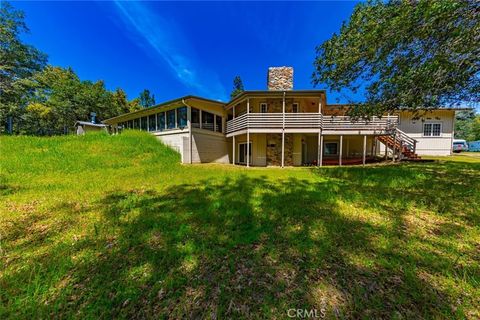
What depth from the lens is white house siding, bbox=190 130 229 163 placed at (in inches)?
546

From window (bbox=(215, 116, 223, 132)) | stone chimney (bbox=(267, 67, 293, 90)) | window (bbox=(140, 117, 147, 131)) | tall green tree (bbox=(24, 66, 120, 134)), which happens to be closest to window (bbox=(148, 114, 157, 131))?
window (bbox=(140, 117, 147, 131))

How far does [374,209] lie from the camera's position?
429cm

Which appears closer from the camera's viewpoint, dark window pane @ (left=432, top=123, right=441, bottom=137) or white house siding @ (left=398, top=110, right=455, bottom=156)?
white house siding @ (left=398, top=110, right=455, bottom=156)

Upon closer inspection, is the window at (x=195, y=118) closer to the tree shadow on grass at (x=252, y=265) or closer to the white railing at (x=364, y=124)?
the white railing at (x=364, y=124)

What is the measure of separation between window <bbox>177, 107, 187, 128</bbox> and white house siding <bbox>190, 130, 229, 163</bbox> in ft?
3.91

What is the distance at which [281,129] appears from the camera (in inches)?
520

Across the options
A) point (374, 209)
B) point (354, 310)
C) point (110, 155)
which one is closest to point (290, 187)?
point (374, 209)

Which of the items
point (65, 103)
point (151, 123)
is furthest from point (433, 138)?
point (65, 103)

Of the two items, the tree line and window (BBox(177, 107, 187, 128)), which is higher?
the tree line

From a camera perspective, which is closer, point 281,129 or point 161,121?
point 281,129

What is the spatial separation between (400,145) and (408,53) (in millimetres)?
10842

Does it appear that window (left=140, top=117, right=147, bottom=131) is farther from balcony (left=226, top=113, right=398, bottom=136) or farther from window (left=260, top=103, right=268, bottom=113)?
window (left=260, top=103, right=268, bottom=113)

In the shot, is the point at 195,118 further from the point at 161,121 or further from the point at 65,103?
the point at 65,103

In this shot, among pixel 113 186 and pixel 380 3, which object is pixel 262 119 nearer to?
pixel 380 3
